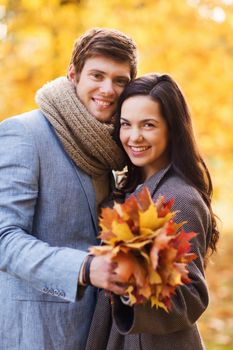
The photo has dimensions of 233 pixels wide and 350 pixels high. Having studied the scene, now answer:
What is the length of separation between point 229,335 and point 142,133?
3.96 metres

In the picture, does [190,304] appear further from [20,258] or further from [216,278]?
[216,278]

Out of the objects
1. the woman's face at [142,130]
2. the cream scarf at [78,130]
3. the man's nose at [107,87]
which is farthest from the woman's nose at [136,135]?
the man's nose at [107,87]

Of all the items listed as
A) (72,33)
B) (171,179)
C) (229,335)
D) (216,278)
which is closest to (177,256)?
(171,179)

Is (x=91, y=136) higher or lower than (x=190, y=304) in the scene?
higher

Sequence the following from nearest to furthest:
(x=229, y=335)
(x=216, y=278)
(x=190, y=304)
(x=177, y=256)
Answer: (x=177, y=256)
(x=190, y=304)
(x=229, y=335)
(x=216, y=278)

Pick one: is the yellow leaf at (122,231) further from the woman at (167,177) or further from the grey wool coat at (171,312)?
the woman at (167,177)

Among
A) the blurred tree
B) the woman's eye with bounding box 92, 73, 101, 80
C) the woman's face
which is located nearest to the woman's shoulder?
the woman's face

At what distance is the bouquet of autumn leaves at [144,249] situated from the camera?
1862 mm

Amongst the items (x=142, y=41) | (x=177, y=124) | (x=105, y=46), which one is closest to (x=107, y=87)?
(x=105, y=46)

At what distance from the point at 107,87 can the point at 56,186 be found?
51 cm

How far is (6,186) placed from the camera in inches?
94.5

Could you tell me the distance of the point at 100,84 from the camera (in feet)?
9.14

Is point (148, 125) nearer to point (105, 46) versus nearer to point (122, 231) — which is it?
point (105, 46)

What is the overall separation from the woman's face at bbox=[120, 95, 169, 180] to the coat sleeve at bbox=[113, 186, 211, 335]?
0.84ft
